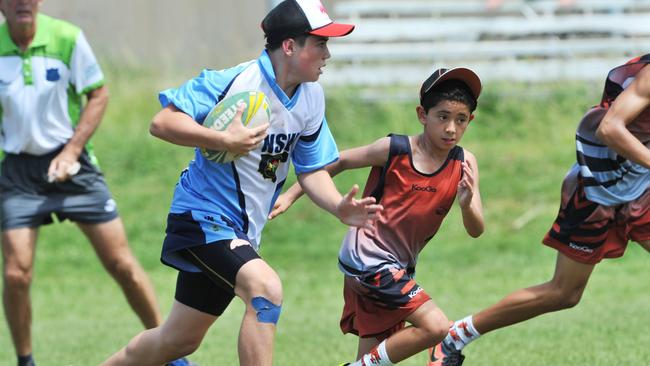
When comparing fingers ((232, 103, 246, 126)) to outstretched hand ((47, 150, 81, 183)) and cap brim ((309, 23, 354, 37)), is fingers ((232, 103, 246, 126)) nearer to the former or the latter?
cap brim ((309, 23, 354, 37))

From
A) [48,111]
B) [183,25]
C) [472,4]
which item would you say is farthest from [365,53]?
[48,111]

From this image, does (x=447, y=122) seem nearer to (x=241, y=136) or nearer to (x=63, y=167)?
(x=241, y=136)

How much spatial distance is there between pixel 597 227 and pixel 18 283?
3.90 meters

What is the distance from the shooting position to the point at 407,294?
6.02 m

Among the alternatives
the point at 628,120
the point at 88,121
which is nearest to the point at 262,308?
the point at 628,120

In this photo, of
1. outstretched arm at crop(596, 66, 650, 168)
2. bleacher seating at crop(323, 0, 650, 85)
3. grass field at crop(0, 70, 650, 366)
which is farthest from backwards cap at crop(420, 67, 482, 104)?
bleacher seating at crop(323, 0, 650, 85)

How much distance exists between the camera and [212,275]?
559 centimetres

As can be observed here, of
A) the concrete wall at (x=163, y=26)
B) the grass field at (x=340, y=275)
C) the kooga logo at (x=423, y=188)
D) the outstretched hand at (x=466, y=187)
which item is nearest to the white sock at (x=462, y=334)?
the grass field at (x=340, y=275)

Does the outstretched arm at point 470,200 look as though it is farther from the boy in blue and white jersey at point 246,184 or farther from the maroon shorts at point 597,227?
the maroon shorts at point 597,227

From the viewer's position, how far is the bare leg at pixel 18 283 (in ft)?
25.7

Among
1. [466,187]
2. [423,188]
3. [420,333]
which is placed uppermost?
[466,187]

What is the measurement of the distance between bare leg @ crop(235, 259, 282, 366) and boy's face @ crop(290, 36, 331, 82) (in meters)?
0.98

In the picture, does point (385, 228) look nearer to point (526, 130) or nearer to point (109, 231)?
point (109, 231)

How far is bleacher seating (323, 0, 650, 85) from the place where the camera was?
54.0 ft
